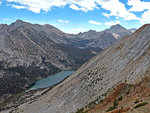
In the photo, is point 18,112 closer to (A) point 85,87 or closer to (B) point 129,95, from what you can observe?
(A) point 85,87

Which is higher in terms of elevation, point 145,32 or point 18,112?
point 145,32

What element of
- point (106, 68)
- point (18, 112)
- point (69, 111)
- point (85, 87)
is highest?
point (106, 68)

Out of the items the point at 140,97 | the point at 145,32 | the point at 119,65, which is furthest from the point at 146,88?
the point at 145,32

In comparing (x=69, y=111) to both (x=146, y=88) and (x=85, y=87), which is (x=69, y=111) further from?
(x=146, y=88)

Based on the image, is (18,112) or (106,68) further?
(18,112)

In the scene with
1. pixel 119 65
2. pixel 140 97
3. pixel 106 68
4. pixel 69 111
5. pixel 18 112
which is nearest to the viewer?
pixel 140 97

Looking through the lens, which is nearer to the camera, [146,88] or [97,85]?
[146,88]

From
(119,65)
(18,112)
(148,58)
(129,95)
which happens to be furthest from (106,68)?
(18,112)

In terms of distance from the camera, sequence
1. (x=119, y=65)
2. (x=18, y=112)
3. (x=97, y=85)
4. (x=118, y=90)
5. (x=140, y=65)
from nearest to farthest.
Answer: (x=118, y=90), (x=140, y=65), (x=97, y=85), (x=119, y=65), (x=18, y=112)

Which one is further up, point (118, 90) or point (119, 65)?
point (119, 65)
